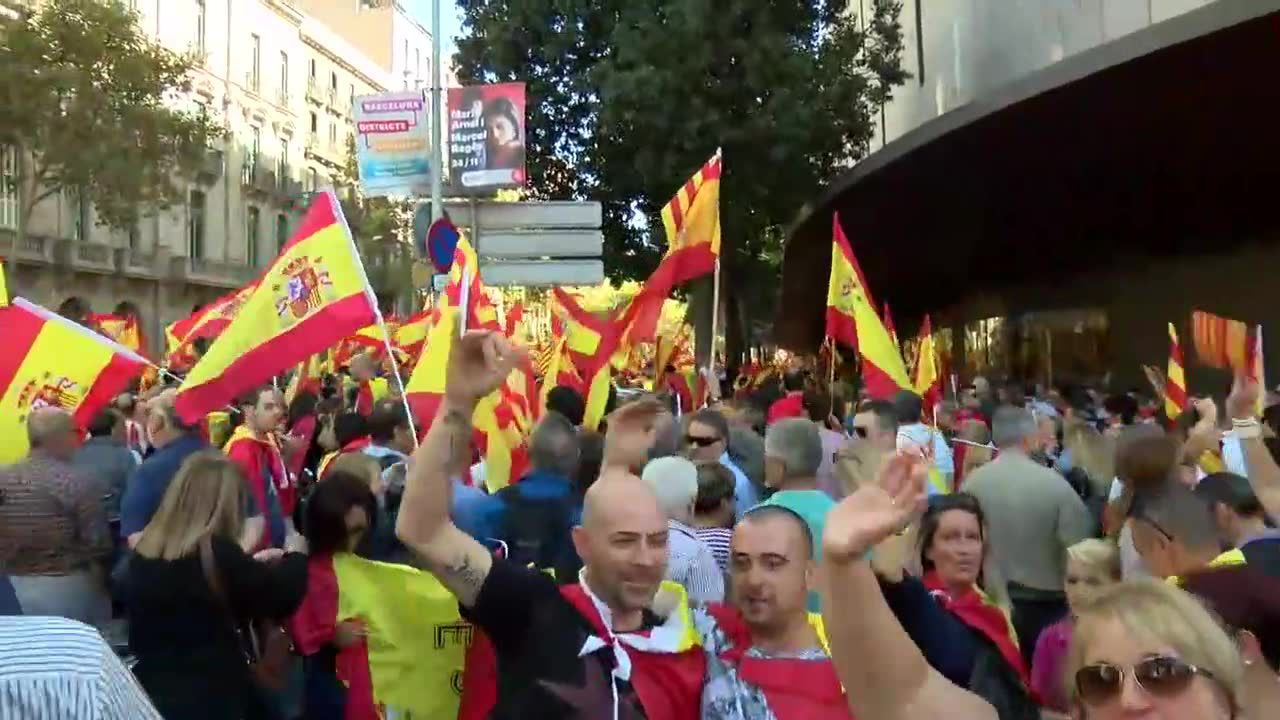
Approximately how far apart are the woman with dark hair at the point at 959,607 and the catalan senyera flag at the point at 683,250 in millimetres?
5215

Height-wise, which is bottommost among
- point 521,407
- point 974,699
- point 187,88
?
point 974,699

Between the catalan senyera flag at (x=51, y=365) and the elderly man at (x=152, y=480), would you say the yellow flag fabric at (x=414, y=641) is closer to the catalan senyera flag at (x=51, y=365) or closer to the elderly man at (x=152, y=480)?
the elderly man at (x=152, y=480)

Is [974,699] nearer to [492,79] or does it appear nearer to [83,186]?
[492,79]

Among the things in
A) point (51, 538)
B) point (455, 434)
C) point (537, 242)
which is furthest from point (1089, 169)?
point (51, 538)

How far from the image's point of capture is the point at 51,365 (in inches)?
241

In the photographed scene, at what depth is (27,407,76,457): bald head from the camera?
19.7ft

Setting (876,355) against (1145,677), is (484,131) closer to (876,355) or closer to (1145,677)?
(876,355)

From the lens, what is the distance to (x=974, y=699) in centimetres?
264

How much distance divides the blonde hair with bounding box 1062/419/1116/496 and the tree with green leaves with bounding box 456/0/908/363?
41.3 ft

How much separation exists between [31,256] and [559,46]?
2141cm

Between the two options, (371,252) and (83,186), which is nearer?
(83,186)

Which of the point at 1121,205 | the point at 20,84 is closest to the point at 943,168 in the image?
the point at 1121,205

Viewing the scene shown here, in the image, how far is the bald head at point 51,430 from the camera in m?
6.00

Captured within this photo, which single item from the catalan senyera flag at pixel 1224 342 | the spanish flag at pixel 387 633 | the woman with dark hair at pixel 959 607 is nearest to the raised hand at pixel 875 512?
the woman with dark hair at pixel 959 607
